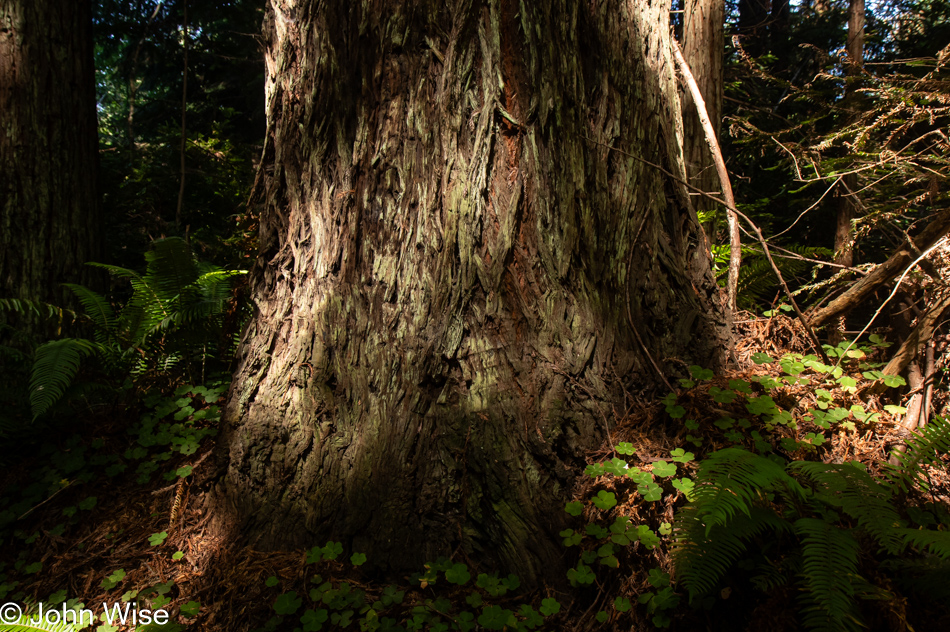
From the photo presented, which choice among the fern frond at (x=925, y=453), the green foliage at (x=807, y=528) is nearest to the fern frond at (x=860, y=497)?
the green foliage at (x=807, y=528)

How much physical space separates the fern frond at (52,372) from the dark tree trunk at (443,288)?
79cm

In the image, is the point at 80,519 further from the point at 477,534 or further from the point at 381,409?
the point at 477,534

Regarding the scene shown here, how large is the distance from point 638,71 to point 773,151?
4299 mm

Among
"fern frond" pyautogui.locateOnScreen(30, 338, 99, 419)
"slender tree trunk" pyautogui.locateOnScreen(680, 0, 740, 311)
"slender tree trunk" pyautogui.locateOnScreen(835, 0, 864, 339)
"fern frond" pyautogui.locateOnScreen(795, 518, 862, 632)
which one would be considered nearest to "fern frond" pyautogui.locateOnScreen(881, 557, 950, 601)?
"fern frond" pyautogui.locateOnScreen(795, 518, 862, 632)

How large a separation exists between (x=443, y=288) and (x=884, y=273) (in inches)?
104

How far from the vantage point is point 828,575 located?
141cm

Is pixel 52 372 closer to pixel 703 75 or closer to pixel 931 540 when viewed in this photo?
pixel 931 540

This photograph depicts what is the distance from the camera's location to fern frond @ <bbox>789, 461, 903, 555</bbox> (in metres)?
1.47

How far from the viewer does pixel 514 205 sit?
2078mm

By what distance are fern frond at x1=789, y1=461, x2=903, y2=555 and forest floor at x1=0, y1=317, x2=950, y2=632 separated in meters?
0.21

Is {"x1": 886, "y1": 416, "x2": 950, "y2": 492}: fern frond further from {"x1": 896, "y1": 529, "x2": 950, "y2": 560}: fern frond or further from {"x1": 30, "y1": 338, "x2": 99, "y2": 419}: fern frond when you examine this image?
{"x1": 30, "y1": 338, "x2": 99, "y2": 419}: fern frond

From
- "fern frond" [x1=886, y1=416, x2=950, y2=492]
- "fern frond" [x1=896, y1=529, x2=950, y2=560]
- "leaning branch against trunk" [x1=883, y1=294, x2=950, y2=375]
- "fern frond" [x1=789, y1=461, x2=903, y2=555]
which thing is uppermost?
"leaning branch against trunk" [x1=883, y1=294, x2=950, y2=375]

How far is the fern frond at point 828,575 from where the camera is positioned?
1.36 m

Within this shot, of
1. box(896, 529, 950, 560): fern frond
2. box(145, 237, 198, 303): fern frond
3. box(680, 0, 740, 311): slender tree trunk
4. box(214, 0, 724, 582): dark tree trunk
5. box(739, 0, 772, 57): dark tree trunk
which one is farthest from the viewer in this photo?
box(739, 0, 772, 57): dark tree trunk
